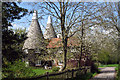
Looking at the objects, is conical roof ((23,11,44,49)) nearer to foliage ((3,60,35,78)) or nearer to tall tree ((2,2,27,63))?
tall tree ((2,2,27,63))

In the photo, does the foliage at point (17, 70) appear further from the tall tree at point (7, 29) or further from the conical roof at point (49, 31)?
the conical roof at point (49, 31)

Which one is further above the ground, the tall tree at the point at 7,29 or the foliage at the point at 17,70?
the tall tree at the point at 7,29

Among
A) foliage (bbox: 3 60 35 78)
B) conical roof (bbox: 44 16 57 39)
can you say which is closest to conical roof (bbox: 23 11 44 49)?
conical roof (bbox: 44 16 57 39)

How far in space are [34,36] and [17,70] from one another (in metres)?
1.98

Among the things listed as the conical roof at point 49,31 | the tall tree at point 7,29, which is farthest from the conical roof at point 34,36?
the tall tree at point 7,29

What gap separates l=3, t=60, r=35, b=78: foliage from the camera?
16.9ft

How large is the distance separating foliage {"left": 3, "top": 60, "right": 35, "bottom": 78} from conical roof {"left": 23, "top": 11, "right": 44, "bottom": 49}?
995mm

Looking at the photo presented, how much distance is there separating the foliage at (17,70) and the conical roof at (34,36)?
1.00 m

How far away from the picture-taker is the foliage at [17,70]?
5155 mm

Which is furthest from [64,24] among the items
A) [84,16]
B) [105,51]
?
[105,51]

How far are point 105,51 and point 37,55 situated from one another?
7.63 metres

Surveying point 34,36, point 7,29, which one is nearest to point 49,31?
point 34,36

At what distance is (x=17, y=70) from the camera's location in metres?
5.32

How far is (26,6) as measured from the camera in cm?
606
